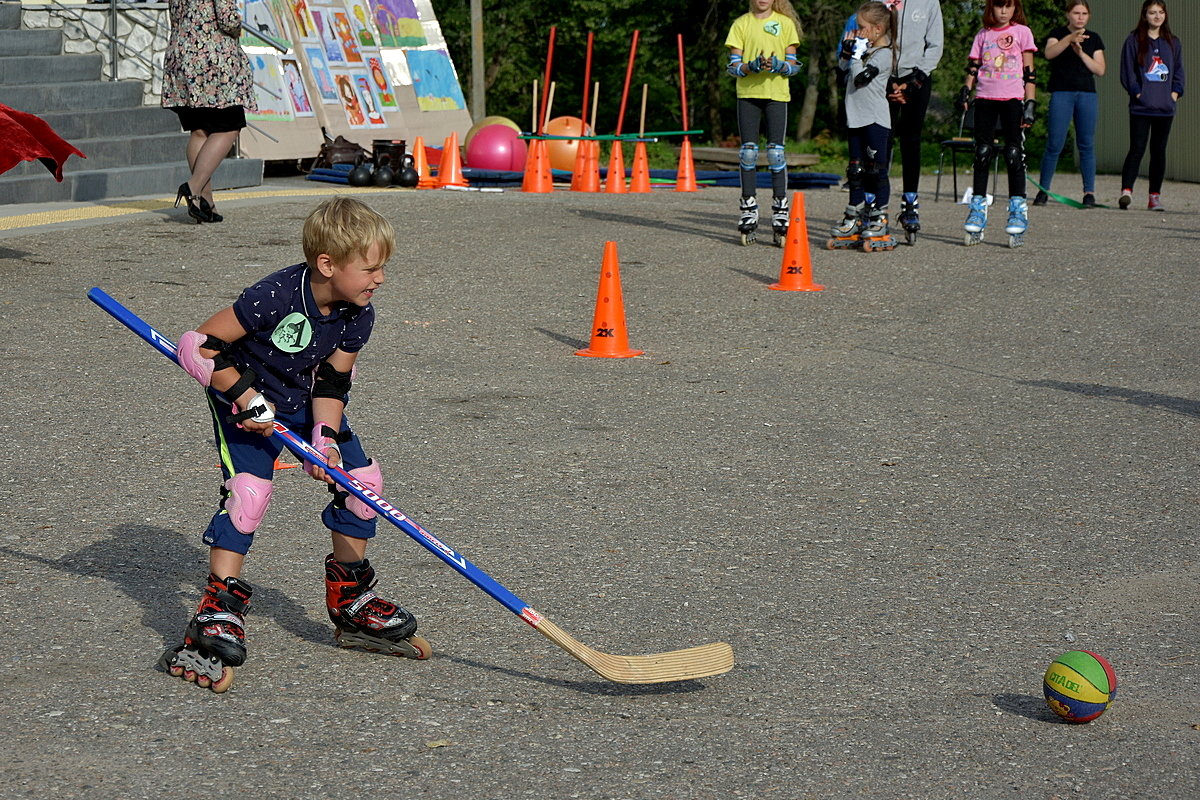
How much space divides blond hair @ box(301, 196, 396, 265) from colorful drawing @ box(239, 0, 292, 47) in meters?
14.4

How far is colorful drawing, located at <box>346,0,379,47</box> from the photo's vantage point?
1988 cm

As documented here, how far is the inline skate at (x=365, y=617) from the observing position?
13.0ft

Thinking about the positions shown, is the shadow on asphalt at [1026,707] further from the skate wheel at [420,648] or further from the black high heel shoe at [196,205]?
the black high heel shoe at [196,205]

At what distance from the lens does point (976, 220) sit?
12305mm

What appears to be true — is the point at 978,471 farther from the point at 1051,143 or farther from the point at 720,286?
the point at 1051,143

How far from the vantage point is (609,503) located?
5410 millimetres

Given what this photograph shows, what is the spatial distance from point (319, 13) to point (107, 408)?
13.6m

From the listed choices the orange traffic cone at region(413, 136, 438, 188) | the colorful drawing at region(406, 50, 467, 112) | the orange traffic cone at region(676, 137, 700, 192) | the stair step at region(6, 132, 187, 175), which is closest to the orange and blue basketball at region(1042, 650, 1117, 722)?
the stair step at region(6, 132, 187, 175)

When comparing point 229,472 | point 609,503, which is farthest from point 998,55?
point 229,472

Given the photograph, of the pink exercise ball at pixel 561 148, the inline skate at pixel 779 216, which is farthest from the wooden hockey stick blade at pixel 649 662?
the pink exercise ball at pixel 561 148

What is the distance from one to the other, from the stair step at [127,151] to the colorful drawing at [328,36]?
159 inches

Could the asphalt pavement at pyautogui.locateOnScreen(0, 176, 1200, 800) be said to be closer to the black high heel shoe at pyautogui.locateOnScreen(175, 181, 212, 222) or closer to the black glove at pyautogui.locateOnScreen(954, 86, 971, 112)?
the black high heel shoe at pyautogui.locateOnScreen(175, 181, 212, 222)

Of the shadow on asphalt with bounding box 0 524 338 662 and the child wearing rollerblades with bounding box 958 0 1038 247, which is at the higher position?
the child wearing rollerblades with bounding box 958 0 1038 247

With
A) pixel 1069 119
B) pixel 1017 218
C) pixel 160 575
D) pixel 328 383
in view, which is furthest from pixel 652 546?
pixel 1069 119
